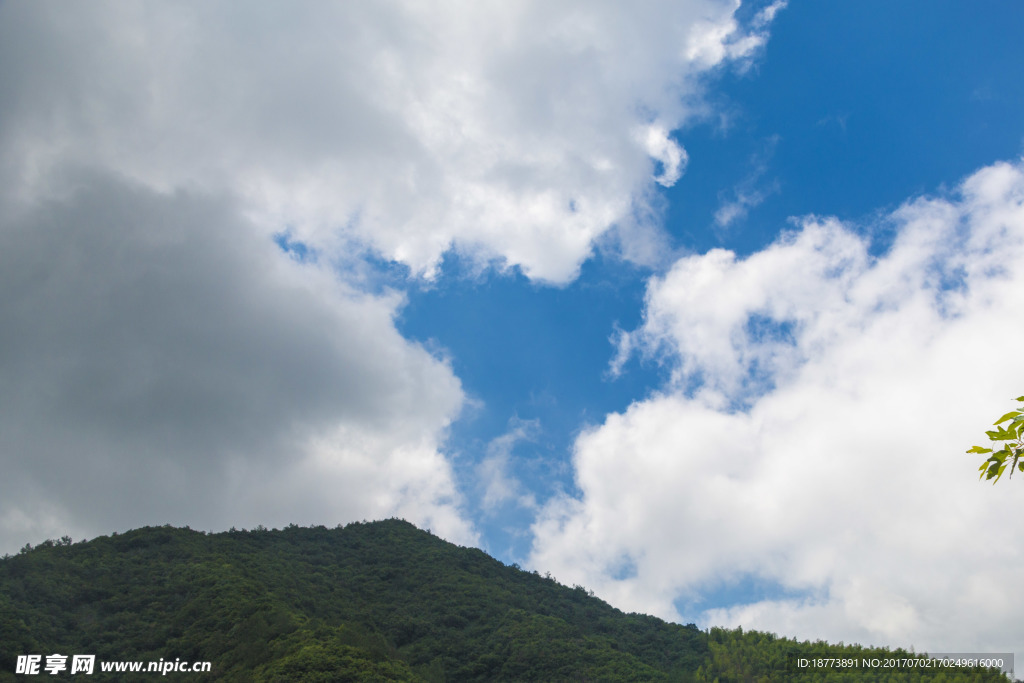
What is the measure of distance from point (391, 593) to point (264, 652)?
27022 millimetres

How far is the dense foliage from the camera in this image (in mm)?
36344

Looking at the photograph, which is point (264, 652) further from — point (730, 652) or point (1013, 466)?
point (1013, 466)

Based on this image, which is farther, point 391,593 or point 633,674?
point 391,593

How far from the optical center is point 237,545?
61719 millimetres

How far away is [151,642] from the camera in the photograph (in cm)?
3903

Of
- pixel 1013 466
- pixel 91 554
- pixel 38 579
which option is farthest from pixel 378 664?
pixel 1013 466

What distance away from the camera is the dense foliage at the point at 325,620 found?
36.3 m

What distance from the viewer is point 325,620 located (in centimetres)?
4650

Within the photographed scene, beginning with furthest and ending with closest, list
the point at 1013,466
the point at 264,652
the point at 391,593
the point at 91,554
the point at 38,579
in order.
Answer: the point at 391,593 < the point at 91,554 < the point at 38,579 < the point at 264,652 < the point at 1013,466

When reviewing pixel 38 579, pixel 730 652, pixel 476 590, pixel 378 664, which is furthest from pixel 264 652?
A: pixel 730 652

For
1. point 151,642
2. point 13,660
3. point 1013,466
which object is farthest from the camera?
point 151,642

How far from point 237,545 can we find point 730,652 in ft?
Result: 152

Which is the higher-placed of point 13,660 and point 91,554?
point 91,554

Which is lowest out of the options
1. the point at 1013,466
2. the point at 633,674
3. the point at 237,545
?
the point at 633,674
